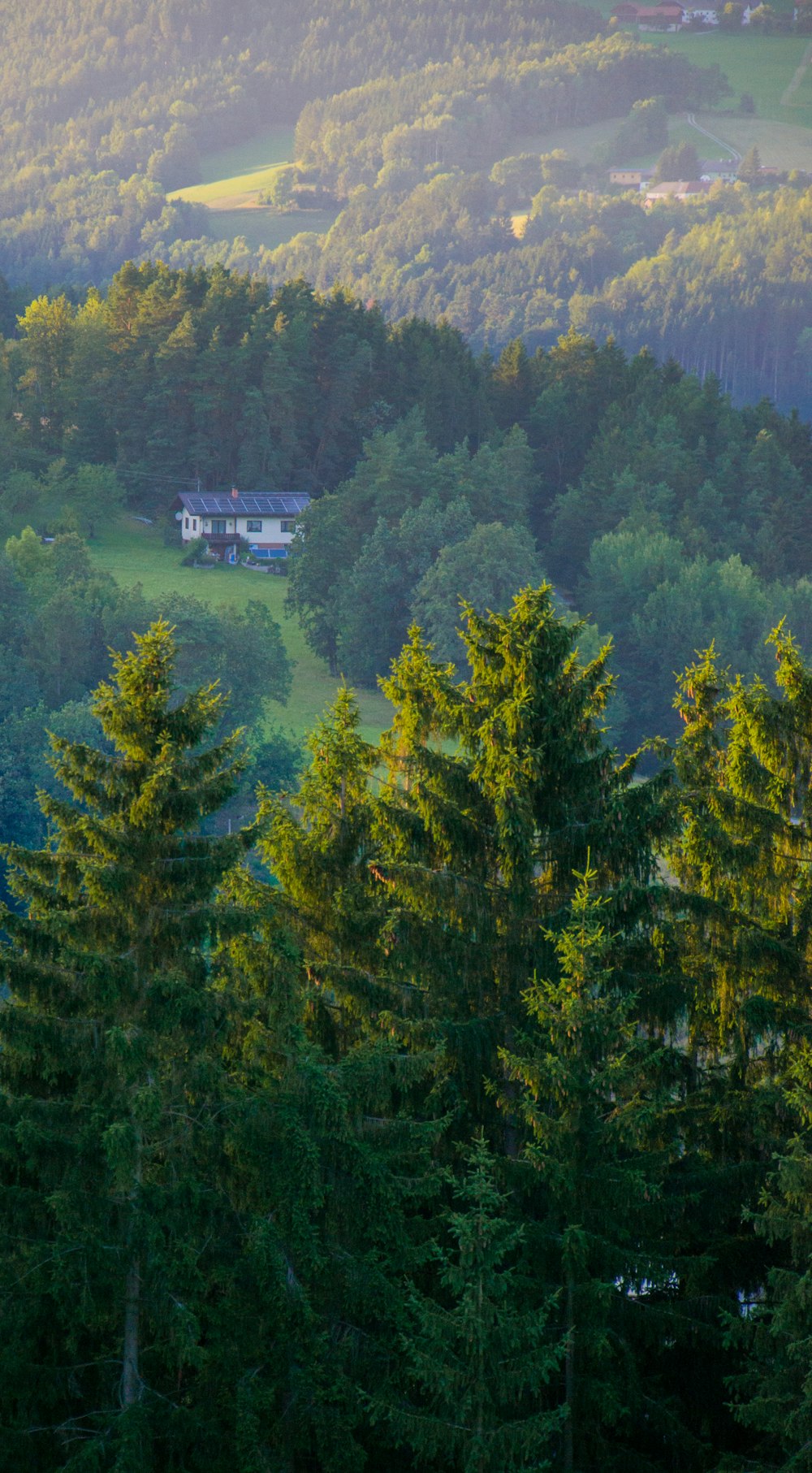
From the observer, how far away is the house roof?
108m

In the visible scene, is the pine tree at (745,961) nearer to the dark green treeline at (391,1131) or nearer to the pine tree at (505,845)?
the dark green treeline at (391,1131)

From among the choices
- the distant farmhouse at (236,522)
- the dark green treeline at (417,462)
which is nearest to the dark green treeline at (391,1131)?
the dark green treeline at (417,462)

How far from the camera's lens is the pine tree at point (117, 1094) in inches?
701

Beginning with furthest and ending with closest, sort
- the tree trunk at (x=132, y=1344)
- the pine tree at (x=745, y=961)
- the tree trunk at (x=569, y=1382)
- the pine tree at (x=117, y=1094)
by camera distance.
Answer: the pine tree at (x=745, y=961) < the tree trunk at (x=132, y=1344) < the tree trunk at (x=569, y=1382) < the pine tree at (x=117, y=1094)

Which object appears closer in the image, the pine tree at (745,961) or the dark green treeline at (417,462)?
the pine tree at (745,961)

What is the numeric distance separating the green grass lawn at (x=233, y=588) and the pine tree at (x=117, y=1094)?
222ft

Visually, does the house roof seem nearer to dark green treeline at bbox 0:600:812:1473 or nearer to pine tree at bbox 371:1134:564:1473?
dark green treeline at bbox 0:600:812:1473

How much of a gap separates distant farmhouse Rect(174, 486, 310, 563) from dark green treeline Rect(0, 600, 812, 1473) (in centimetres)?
8665

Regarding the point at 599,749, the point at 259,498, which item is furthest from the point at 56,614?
the point at 599,749

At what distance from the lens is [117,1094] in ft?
59.2

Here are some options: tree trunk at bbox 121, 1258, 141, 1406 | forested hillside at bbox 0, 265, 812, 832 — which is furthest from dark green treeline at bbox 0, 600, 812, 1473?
forested hillside at bbox 0, 265, 812, 832

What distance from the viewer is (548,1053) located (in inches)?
722

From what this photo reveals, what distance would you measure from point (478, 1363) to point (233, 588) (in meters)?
86.7

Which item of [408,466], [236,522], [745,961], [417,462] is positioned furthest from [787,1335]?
[417,462]
